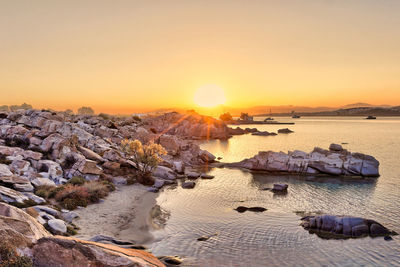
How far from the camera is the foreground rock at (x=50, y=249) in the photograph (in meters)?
8.34

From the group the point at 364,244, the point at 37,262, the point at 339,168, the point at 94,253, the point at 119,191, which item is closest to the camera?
the point at 37,262

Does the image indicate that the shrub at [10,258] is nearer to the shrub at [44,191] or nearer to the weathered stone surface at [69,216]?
the weathered stone surface at [69,216]

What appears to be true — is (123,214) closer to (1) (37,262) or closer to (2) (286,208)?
(1) (37,262)

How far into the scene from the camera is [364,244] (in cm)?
1894

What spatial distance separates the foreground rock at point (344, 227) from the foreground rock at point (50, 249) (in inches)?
709

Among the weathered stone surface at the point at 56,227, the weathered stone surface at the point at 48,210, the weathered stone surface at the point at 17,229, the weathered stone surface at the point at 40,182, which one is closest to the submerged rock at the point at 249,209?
the weathered stone surface at the point at 56,227

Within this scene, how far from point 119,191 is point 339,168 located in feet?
125

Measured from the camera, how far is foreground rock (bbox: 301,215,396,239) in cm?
2050

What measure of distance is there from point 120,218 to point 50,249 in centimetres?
1444

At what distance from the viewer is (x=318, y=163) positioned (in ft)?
146

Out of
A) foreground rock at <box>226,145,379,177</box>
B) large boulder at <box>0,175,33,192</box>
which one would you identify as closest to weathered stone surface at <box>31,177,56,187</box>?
large boulder at <box>0,175,33,192</box>

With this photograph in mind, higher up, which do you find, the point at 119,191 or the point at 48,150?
the point at 48,150

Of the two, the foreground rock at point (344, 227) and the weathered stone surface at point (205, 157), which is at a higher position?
the foreground rock at point (344, 227)

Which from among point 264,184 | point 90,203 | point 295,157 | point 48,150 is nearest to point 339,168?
point 295,157
